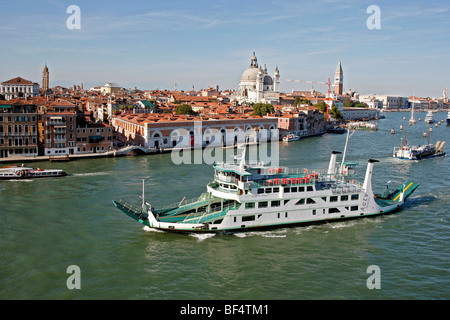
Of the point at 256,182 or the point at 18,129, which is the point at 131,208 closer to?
the point at 256,182

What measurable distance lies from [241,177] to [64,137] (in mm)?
19450

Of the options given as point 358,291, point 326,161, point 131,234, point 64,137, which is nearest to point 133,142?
point 64,137

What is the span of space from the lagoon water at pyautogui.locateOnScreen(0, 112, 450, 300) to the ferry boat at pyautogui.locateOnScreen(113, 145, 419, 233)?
13.9 inches

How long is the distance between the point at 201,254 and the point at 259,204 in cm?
305

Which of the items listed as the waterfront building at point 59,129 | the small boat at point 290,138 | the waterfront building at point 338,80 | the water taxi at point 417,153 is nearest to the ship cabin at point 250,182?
the waterfront building at point 59,129

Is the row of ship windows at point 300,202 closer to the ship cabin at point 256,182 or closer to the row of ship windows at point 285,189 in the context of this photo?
the ship cabin at point 256,182

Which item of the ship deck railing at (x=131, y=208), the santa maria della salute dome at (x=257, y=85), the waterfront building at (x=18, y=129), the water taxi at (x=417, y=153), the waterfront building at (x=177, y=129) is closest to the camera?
the ship deck railing at (x=131, y=208)

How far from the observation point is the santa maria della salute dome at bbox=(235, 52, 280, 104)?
79.3 metres

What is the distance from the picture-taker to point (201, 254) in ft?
41.3

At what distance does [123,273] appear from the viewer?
11.2 metres

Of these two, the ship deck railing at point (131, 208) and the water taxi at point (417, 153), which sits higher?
the water taxi at point (417, 153)

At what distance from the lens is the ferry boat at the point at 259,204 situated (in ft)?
46.5

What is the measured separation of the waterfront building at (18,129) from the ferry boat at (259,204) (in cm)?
1701

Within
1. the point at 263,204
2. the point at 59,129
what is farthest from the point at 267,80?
the point at 263,204
